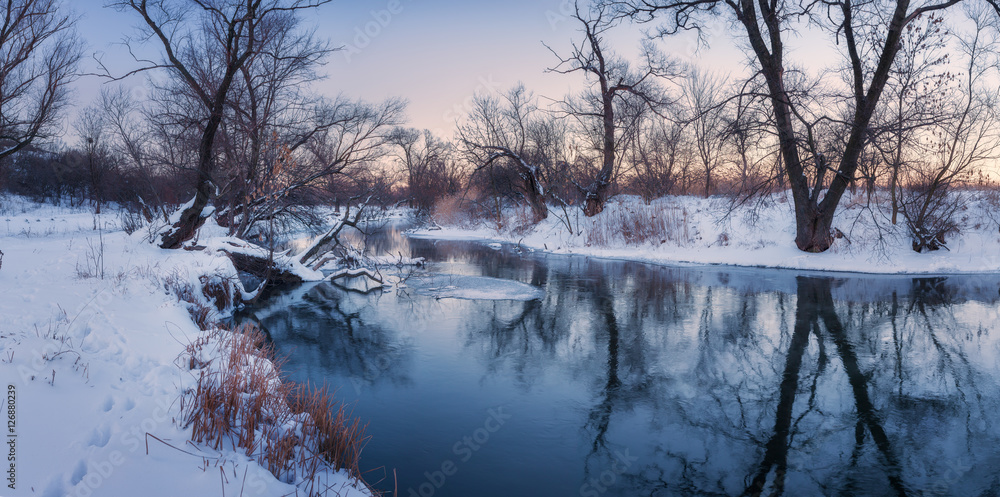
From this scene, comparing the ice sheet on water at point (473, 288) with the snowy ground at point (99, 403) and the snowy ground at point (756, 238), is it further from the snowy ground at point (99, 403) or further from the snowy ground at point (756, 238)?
the snowy ground at point (756, 238)

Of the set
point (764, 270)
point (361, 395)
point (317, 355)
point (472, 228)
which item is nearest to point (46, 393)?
point (361, 395)

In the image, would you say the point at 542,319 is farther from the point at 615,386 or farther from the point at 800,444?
the point at 800,444

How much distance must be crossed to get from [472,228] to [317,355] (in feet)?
80.9

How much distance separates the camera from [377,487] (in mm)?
4059

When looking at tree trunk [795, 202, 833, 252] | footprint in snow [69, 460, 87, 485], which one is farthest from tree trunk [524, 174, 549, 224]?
footprint in snow [69, 460, 87, 485]

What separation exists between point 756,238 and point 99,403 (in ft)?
54.8

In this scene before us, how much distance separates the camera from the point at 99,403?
3719mm

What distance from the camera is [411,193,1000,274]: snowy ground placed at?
14.0 metres

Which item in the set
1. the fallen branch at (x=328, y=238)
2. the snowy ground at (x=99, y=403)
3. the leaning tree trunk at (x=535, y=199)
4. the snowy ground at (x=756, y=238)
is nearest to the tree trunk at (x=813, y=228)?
the snowy ground at (x=756, y=238)

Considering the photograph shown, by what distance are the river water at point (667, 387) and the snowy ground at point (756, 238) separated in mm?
2788

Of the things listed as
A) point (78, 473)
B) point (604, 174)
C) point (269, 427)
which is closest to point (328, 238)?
point (269, 427)

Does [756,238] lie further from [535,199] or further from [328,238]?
[328,238]

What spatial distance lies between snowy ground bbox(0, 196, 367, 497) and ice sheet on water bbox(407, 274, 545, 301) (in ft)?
18.7

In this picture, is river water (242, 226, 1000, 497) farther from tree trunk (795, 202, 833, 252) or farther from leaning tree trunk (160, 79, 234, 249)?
tree trunk (795, 202, 833, 252)
